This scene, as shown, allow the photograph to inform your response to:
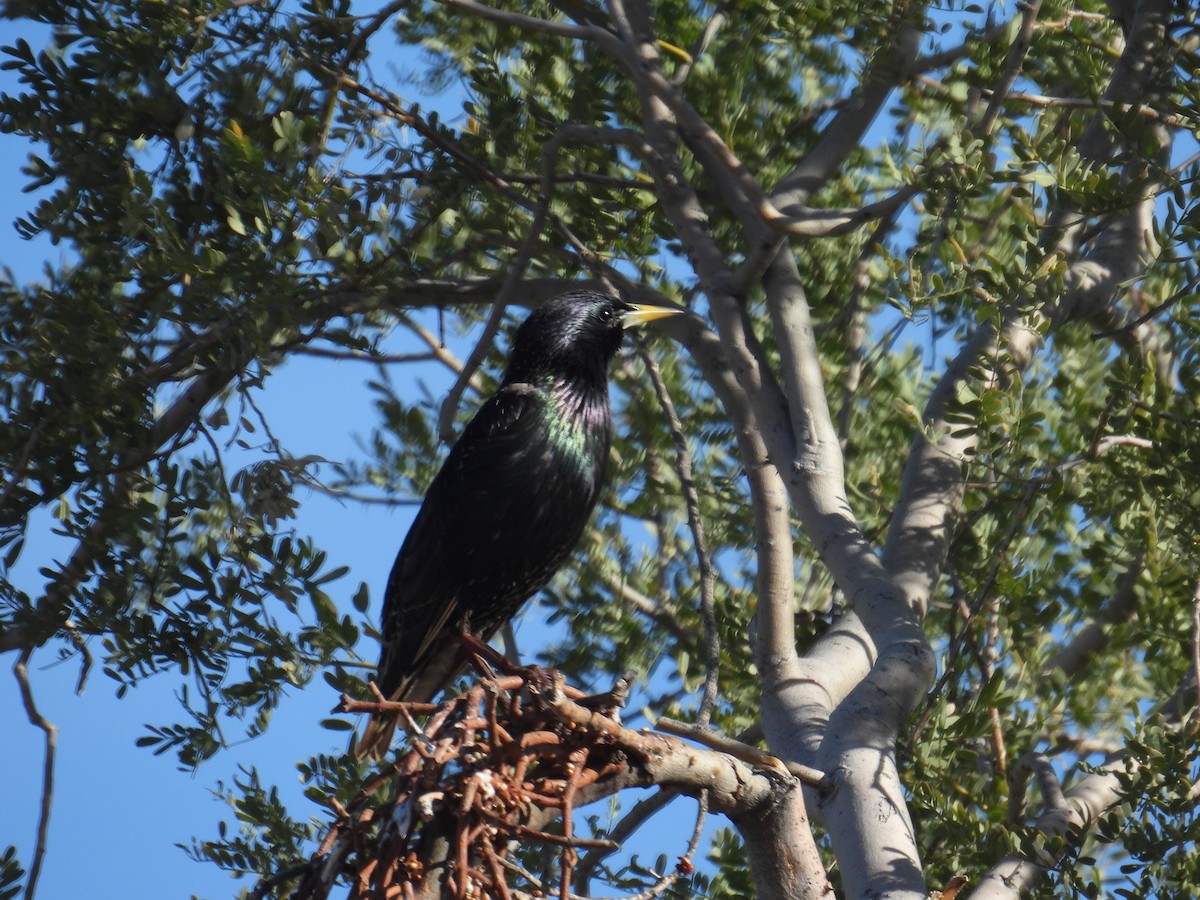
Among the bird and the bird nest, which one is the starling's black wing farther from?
the bird nest

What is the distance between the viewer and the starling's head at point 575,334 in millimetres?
4277

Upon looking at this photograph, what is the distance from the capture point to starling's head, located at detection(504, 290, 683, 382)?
428 cm

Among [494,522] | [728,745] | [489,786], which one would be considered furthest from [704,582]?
[489,786]

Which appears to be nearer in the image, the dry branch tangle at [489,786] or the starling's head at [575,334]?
the dry branch tangle at [489,786]

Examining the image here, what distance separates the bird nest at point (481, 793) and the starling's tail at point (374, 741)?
1.48m

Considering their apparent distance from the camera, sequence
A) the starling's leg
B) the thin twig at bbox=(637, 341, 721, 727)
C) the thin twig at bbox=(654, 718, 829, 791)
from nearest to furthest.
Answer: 1. the thin twig at bbox=(654, 718, 829, 791)
2. the thin twig at bbox=(637, 341, 721, 727)
3. the starling's leg

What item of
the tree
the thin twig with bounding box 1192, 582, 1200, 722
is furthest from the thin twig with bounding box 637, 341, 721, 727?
the thin twig with bounding box 1192, 582, 1200, 722

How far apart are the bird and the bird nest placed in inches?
63.3

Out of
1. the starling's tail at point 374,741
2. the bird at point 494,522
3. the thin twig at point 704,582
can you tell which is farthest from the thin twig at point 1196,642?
the starling's tail at point 374,741

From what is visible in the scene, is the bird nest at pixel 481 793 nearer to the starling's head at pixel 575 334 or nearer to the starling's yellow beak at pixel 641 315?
the starling's head at pixel 575 334

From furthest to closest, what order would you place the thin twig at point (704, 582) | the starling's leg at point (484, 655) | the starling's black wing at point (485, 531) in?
the starling's black wing at point (485, 531)
the starling's leg at point (484, 655)
the thin twig at point (704, 582)

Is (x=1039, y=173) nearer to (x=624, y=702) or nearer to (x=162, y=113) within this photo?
(x=624, y=702)

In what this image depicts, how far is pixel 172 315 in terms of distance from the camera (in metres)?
3.73

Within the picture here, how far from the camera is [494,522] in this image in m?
3.96
